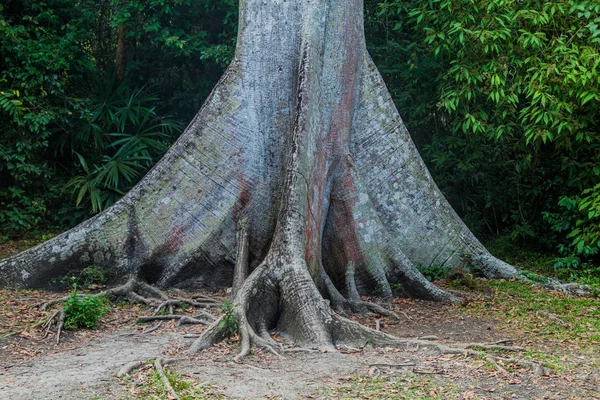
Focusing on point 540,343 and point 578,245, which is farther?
point 578,245

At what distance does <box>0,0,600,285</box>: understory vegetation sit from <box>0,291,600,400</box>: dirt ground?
359 cm

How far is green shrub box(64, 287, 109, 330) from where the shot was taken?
692cm

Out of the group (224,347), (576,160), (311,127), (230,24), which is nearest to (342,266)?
(311,127)

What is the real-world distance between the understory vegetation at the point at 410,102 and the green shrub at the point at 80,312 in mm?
4654

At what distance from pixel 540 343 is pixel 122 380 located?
12.1 ft

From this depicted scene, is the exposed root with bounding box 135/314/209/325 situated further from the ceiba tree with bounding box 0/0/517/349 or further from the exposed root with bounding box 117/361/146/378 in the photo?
the exposed root with bounding box 117/361/146/378

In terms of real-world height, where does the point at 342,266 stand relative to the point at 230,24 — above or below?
below

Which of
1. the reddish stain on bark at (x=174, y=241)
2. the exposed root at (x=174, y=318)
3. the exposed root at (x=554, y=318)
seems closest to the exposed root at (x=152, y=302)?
the exposed root at (x=174, y=318)

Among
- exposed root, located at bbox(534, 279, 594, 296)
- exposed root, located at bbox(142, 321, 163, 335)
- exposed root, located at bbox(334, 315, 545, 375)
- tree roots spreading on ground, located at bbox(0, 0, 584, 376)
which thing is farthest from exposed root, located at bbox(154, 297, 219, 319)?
exposed root, located at bbox(534, 279, 594, 296)

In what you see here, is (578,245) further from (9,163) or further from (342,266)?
(9,163)

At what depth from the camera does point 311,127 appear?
7.96 metres

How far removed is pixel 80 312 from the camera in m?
6.96

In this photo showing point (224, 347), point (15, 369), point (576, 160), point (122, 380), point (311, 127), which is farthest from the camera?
point (576, 160)

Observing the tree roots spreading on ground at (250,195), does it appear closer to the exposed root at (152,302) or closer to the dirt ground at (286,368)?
the exposed root at (152,302)
